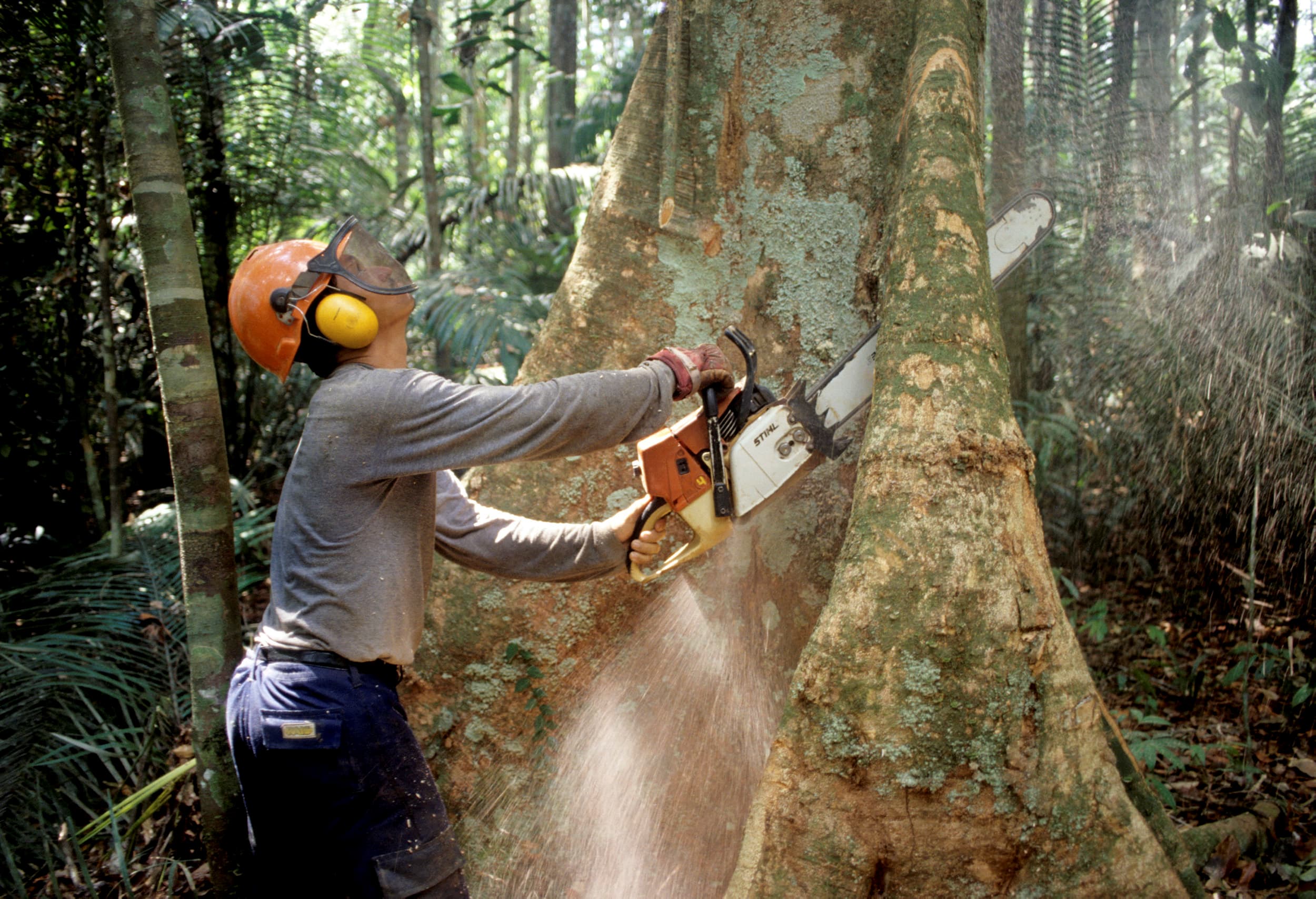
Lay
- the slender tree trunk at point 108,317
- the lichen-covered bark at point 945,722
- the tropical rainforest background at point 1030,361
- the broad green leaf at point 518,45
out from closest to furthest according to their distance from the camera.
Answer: the lichen-covered bark at point 945,722, the tropical rainforest background at point 1030,361, the slender tree trunk at point 108,317, the broad green leaf at point 518,45

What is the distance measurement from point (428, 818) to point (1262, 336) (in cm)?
375

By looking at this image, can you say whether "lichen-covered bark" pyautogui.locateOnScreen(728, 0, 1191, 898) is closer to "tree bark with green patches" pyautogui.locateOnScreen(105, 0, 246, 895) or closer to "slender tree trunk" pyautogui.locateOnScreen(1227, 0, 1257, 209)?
"tree bark with green patches" pyautogui.locateOnScreen(105, 0, 246, 895)

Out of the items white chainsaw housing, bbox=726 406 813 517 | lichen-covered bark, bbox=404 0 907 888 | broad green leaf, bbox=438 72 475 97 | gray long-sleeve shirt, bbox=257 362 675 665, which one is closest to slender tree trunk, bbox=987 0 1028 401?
lichen-covered bark, bbox=404 0 907 888

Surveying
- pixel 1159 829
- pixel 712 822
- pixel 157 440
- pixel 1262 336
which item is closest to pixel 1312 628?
pixel 1262 336

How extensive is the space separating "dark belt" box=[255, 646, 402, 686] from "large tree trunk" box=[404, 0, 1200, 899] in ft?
1.86

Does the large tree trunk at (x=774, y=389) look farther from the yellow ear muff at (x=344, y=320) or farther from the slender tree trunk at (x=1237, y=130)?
the slender tree trunk at (x=1237, y=130)

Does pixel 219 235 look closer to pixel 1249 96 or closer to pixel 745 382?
pixel 745 382

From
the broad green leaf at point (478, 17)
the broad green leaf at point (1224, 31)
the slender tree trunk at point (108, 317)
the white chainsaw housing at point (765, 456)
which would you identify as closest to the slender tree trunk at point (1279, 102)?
the broad green leaf at point (1224, 31)

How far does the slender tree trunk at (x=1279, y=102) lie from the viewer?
139 inches

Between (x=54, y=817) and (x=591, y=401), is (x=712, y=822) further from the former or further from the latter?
(x=54, y=817)

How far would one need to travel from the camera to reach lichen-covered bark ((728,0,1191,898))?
4.94 feet

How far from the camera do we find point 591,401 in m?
1.62

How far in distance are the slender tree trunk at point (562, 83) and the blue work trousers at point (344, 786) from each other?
6252mm

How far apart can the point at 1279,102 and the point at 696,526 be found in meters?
3.40
